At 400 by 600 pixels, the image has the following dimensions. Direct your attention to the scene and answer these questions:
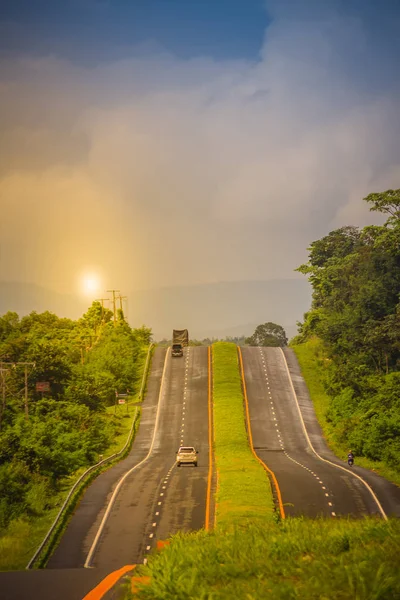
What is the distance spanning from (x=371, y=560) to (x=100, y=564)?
18.7m

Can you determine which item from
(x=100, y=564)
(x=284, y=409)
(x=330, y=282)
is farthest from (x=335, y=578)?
(x=330, y=282)

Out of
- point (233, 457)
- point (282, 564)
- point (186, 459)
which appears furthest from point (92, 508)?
point (282, 564)

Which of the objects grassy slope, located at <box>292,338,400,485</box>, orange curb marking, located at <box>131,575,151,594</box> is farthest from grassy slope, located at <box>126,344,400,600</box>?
grassy slope, located at <box>292,338,400,485</box>

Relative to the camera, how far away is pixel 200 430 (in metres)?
78.9

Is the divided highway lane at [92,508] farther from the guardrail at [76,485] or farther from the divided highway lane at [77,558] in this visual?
the guardrail at [76,485]

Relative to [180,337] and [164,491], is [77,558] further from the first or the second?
[180,337]

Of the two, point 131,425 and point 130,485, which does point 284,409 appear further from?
point 130,485

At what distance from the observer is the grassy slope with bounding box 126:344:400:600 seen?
17.6 meters

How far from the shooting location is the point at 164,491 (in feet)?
166

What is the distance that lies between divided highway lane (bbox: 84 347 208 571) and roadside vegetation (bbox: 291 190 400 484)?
15.4m

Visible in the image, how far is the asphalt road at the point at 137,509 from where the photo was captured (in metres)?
24.2

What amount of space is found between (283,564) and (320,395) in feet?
243

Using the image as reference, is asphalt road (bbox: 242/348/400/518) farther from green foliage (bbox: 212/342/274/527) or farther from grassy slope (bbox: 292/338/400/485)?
green foliage (bbox: 212/342/274/527)

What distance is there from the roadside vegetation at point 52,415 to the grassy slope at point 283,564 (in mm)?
15210
